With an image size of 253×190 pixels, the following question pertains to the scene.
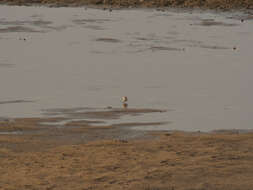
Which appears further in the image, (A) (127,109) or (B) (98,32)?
(B) (98,32)

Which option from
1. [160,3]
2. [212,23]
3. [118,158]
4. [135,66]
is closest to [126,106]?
[118,158]

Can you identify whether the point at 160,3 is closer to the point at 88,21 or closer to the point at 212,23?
the point at 88,21

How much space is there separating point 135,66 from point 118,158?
875 centimetres

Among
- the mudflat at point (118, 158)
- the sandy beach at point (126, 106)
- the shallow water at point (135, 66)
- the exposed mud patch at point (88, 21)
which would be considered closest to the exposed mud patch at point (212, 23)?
the shallow water at point (135, 66)

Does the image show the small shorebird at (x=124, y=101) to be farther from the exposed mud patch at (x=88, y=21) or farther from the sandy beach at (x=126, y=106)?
the exposed mud patch at (x=88, y=21)

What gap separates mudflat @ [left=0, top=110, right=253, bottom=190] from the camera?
8039 millimetres

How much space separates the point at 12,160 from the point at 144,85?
6294 mm

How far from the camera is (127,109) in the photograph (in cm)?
1248

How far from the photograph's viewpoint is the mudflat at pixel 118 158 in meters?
8.04

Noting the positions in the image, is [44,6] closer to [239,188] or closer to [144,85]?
[144,85]

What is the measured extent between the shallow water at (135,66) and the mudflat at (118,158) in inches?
40.7

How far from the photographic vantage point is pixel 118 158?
29.6ft

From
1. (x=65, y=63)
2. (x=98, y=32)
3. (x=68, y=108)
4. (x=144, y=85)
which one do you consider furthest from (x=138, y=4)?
(x=68, y=108)

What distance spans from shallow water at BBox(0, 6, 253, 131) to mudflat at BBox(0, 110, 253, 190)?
1035mm
